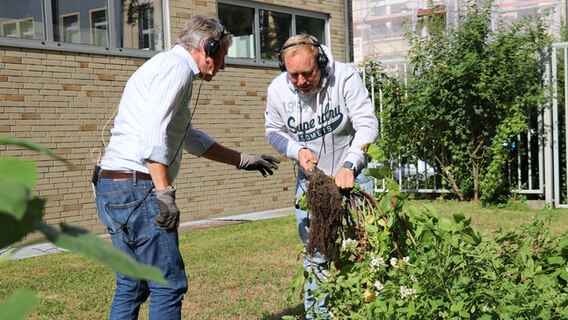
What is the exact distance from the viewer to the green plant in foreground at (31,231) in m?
0.41

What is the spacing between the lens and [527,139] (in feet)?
36.7

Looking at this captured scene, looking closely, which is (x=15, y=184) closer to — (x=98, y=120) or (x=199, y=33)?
(x=199, y=33)

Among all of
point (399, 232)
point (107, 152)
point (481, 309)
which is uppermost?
point (107, 152)

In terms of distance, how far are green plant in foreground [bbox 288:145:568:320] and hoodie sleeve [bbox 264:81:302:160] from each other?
0.84 meters

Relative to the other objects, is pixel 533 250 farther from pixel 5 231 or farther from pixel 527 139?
pixel 527 139

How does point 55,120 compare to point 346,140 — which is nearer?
point 346,140

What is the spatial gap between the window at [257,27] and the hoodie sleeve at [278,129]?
7490mm

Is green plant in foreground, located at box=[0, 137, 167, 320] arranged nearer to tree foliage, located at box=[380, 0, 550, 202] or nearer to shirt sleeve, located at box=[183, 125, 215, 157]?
shirt sleeve, located at box=[183, 125, 215, 157]

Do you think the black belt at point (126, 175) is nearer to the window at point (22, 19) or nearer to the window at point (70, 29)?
the window at point (22, 19)

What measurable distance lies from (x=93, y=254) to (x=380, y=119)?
12.3 m

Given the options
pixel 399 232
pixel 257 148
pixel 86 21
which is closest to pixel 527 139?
pixel 257 148

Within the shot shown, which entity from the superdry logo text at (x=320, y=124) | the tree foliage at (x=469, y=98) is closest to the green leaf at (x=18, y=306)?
the superdry logo text at (x=320, y=124)

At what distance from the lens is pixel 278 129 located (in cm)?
464

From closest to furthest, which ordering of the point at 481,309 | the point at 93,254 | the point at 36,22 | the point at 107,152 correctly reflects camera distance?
the point at 93,254 → the point at 481,309 → the point at 107,152 → the point at 36,22
